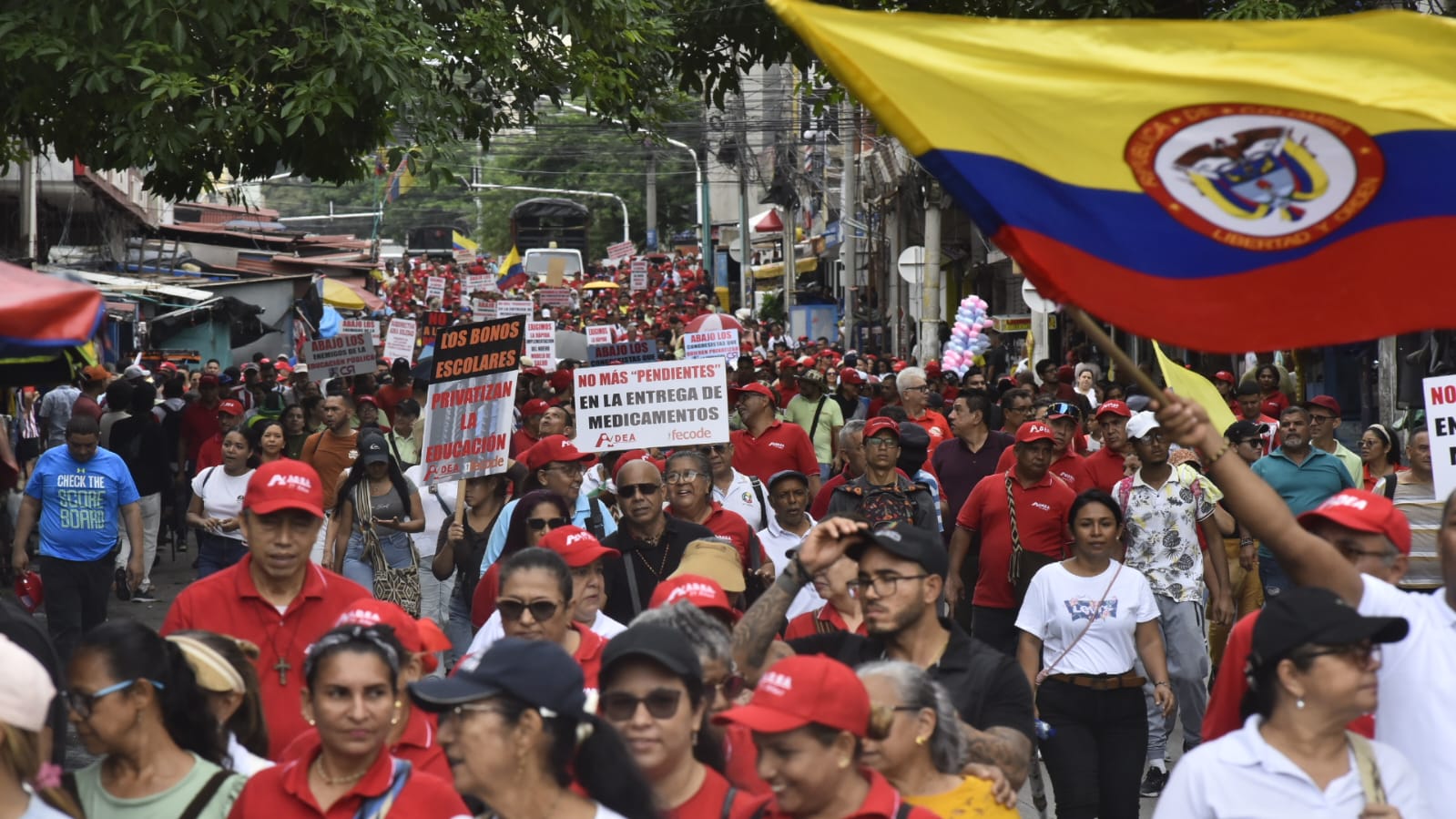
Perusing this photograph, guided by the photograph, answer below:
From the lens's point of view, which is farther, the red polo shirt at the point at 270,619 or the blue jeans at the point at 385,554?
the blue jeans at the point at 385,554

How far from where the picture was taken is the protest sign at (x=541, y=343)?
81.1ft

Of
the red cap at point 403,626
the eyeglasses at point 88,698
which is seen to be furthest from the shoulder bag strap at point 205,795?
the red cap at point 403,626

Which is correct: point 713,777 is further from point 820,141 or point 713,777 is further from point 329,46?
point 820,141

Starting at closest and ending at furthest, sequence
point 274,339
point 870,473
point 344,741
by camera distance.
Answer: point 344,741 → point 870,473 → point 274,339

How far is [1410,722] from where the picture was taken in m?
4.30

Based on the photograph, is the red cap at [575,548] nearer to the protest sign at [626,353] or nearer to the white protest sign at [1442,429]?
the white protest sign at [1442,429]

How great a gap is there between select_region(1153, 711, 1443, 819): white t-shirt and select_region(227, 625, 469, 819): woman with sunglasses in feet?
5.13

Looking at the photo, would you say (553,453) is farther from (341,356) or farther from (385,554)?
(341,356)

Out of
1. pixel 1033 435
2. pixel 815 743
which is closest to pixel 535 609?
pixel 815 743

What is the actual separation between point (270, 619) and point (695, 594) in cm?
132

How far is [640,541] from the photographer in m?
8.22

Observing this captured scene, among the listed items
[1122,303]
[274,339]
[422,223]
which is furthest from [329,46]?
[422,223]

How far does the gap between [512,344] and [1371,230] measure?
653 centimetres

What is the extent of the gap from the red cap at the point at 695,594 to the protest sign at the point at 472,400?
4618 mm
